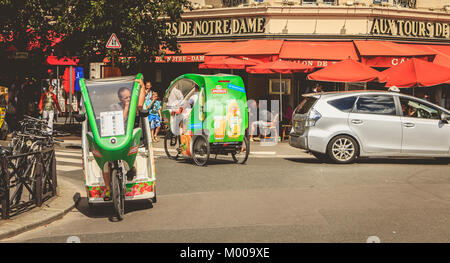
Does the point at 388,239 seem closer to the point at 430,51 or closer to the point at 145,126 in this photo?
the point at 145,126

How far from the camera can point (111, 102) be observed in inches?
326

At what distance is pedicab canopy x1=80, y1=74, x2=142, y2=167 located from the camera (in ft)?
25.8

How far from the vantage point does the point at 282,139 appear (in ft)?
70.5

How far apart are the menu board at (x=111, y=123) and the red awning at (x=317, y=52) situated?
14904 millimetres

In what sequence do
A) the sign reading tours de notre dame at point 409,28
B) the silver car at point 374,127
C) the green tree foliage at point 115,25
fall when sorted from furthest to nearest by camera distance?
the sign reading tours de notre dame at point 409,28 < the green tree foliage at point 115,25 < the silver car at point 374,127

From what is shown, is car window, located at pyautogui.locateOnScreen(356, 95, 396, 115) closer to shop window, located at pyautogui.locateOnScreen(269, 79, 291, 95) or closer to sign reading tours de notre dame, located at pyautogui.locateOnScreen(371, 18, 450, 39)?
shop window, located at pyautogui.locateOnScreen(269, 79, 291, 95)

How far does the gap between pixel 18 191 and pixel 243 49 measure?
15.9 metres

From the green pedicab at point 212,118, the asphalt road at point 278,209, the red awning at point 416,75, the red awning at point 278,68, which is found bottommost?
the asphalt road at point 278,209

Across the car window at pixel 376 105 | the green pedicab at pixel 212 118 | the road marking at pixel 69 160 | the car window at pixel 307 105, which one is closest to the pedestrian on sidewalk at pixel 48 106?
the road marking at pixel 69 160

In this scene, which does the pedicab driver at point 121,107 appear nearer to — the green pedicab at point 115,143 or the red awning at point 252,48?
the green pedicab at point 115,143

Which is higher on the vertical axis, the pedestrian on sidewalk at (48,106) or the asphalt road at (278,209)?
the pedestrian on sidewalk at (48,106)

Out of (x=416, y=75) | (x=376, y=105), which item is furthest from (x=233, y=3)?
(x=376, y=105)

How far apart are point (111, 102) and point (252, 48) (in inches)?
611

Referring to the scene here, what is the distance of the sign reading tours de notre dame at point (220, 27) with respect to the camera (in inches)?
987
